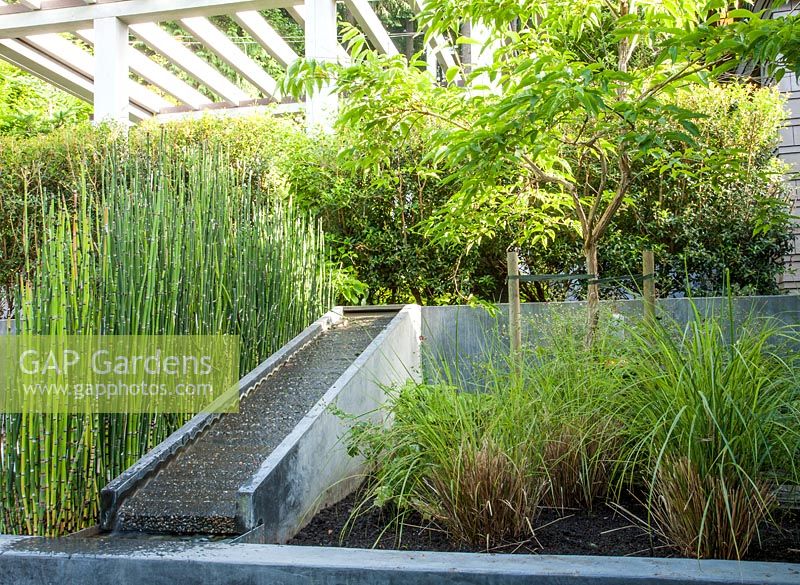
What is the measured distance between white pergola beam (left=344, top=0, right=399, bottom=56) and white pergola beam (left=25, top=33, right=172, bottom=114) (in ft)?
9.18

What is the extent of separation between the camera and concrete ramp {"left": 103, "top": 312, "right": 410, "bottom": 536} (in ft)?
8.18

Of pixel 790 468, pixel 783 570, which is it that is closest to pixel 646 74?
pixel 790 468

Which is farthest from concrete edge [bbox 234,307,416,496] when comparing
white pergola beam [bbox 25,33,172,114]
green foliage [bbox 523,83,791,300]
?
white pergola beam [bbox 25,33,172,114]

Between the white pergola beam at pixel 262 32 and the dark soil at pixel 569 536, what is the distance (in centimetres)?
666

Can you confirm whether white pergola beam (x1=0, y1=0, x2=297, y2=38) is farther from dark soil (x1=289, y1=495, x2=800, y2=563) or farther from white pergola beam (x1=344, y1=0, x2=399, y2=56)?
dark soil (x1=289, y1=495, x2=800, y2=563)

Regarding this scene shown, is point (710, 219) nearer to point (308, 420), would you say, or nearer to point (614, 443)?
point (614, 443)

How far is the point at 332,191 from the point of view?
577cm

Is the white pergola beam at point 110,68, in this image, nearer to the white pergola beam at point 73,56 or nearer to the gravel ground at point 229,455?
the white pergola beam at point 73,56

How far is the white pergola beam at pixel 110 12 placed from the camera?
782 centimetres

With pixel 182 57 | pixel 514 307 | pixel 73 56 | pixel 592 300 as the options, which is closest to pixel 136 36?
pixel 182 57

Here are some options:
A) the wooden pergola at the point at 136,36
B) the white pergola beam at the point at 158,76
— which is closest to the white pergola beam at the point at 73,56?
the wooden pergola at the point at 136,36

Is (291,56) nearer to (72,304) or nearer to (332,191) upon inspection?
(332,191)

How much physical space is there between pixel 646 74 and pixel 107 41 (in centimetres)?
668

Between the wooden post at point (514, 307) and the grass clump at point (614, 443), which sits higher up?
the wooden post at point (514, 307)
